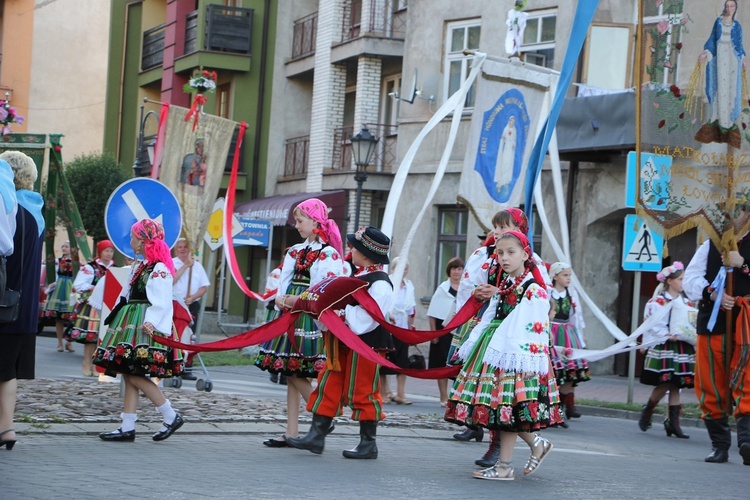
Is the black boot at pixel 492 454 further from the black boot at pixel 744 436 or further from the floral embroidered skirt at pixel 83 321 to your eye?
the floral embroidered skirt at pixel 83 321

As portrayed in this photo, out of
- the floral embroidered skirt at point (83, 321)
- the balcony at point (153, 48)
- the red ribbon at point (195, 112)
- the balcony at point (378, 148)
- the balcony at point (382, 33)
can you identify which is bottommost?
the floral embroidered skirt at point (83, 321)

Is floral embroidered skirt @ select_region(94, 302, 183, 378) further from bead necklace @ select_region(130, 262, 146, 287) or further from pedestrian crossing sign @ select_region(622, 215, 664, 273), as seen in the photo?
pedestrian crossing sign @ select_region(622, 215, 664, 273)

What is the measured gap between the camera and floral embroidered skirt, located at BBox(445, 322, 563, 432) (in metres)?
7.99

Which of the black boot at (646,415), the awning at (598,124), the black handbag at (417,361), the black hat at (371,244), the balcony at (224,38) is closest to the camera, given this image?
the black hat at (371,244)

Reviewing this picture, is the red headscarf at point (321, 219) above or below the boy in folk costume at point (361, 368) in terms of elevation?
above

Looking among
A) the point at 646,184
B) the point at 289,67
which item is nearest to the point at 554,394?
the point at 646,184

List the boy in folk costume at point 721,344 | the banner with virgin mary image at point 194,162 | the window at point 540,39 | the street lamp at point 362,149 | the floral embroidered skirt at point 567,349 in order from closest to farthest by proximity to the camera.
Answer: the boy in folk costume at point 721,344 < the floral embroidered skirt at point 567,349 < the banner with virgin mary image at point 194,162 < the window at point 540,39 < the street lamp at point 362,149

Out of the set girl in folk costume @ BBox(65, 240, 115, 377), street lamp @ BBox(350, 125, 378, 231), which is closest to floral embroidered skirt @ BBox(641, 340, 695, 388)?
girl in folk costume @ BBox(65, 240, 115, 377)

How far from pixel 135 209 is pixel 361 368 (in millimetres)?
3616

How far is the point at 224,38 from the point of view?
36.6 metres

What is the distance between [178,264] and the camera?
16.1 meters

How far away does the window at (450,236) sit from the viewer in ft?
87.1

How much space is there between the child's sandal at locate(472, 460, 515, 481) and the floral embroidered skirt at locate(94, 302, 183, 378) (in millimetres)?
2559

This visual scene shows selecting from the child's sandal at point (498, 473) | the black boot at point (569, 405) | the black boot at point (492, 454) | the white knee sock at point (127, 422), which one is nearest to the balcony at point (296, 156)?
the black boot at point (569, 405)
